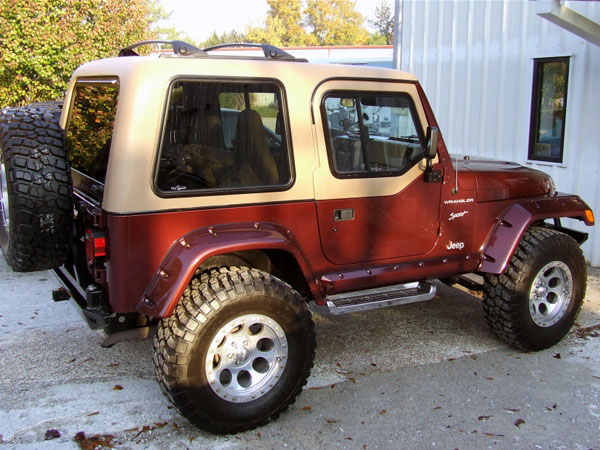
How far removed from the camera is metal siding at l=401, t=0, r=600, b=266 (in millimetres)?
6746

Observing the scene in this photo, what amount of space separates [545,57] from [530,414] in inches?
195

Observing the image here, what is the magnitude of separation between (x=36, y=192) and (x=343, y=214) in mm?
1846

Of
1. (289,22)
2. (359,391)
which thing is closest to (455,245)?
(359,391)

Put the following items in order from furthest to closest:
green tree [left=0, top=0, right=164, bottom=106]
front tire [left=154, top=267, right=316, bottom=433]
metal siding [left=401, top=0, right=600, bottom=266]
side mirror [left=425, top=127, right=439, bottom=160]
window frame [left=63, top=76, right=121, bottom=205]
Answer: green tree [left=0, top=0, right=164, bottom=106]
metal siding [left=401, top=0, right=600, bottom=266]
side mirror [left=425, top=127, right=439, bottom=160]
window frame [left=63, top=76, right=121, bottom=205]
front tire [left=154, top=267, right=316, bottom=433]

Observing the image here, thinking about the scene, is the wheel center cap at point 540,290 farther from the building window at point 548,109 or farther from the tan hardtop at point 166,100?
the building window at point 548,109

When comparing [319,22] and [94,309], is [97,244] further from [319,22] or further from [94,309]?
[319,22]

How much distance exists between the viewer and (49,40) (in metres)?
9.96

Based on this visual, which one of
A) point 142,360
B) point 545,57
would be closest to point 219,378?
point 142,360

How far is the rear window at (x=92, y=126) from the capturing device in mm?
3408

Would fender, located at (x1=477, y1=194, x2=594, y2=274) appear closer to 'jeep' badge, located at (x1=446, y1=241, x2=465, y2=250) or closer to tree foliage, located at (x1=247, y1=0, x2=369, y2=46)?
'jeep' badge, located at (x1=446, y1=241, x2=465, y2=250)

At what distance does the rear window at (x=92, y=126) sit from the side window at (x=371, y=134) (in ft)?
4.40

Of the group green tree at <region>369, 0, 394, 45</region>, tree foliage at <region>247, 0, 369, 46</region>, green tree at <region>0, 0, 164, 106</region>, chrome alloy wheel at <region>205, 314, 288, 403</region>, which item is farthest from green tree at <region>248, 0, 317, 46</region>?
chrome alloy wheel at <region>205, 314, 288, 403</region>

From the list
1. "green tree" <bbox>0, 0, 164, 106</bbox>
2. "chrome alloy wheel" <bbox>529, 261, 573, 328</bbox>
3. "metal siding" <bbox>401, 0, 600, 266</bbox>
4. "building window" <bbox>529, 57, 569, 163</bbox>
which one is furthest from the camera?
"green tree" <bbox>0, 0, 164, 106</bbox>

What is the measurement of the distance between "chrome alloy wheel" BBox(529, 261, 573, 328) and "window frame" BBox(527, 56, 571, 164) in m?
2.89
